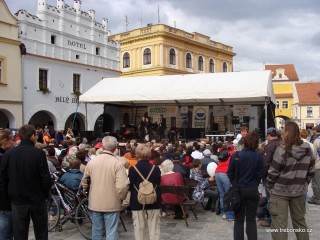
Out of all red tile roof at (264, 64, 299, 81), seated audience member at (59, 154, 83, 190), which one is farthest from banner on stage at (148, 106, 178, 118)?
red tile roof at (264, 64, 299, 81)

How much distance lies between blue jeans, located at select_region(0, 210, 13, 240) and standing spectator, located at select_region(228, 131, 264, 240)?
284 cm

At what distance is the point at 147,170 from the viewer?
4934 mm

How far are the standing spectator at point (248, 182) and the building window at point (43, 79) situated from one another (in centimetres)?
2030

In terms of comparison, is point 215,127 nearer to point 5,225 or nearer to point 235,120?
point 235,120

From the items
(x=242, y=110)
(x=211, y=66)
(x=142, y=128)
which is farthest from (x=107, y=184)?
(x=211, y=66)

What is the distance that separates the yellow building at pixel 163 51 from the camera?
124 ft

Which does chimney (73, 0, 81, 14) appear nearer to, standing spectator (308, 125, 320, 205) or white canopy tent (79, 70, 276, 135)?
white canopy tent (79, 70, 276, 135)

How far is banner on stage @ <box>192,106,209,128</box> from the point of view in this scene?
20250mm

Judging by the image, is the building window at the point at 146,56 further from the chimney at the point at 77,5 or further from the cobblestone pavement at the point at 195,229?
the cobblestone pavement at the point at 195,229

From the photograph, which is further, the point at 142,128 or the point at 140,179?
the point at 142,128

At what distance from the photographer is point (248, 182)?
512cm

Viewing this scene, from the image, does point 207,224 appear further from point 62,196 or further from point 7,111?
point 7,111

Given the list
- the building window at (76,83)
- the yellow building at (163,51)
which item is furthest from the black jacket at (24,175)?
the yellow building at (163,51)

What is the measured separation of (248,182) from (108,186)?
1.85 metres
